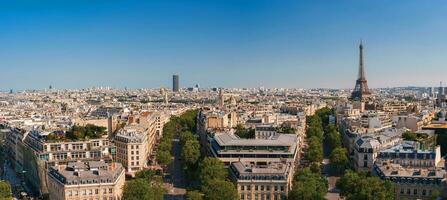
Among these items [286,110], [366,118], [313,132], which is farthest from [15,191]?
[286,110]

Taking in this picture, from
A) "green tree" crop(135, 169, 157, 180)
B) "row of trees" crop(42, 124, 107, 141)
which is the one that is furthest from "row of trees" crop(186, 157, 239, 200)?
"row of trees" crop(42, 124, 107, 141)

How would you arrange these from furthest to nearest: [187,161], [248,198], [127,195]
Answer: [187,161] → [248,198] → [127,195]

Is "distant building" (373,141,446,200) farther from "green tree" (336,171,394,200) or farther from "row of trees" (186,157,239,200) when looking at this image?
"row of trees" (186,157,239,200)

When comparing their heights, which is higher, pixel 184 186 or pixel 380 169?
pixel 380 169

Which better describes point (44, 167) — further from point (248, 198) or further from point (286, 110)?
point (286, 110)

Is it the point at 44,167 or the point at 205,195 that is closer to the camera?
the point at 205,195

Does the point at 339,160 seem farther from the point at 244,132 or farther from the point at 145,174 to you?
the point at 145,174

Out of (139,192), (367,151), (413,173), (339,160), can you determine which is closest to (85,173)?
(139,192)
